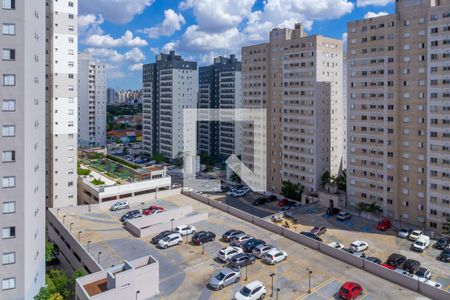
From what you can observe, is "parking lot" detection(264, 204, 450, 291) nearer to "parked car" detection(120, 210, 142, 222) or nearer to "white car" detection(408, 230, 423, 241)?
"white car" detection(408, 230, 423, 241)

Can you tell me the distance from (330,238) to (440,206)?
34.4 feet

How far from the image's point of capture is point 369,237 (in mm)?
35000

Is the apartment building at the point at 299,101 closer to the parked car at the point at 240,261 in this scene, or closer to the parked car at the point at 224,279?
the parked car at the point at 240,261

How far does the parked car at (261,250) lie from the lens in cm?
2456

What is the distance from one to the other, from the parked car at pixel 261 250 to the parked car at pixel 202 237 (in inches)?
152

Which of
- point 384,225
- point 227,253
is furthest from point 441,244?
point 227,253
